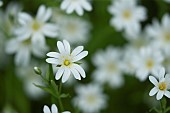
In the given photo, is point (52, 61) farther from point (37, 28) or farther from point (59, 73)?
point (37, 28)

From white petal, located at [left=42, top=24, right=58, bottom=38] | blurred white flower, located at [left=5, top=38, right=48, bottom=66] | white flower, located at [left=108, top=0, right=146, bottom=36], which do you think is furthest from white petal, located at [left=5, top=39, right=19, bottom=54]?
white flower, located at [left=108, top=0, right=146, bottom=36]

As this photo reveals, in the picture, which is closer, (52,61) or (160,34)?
(52,61)

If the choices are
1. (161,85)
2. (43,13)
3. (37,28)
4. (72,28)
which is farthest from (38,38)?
(161,85)

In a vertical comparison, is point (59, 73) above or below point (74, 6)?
below

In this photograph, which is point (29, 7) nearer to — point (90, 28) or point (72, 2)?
point (90, 28)

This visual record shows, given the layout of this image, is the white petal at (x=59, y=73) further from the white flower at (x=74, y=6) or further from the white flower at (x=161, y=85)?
the white flower at (x=74, y=6)

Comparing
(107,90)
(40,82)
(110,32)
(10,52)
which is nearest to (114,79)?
(107,90)

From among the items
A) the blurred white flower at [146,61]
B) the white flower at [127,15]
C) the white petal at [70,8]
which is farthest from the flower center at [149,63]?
the white petal at [70,8]

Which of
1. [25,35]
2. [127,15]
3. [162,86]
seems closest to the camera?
[162,86]
